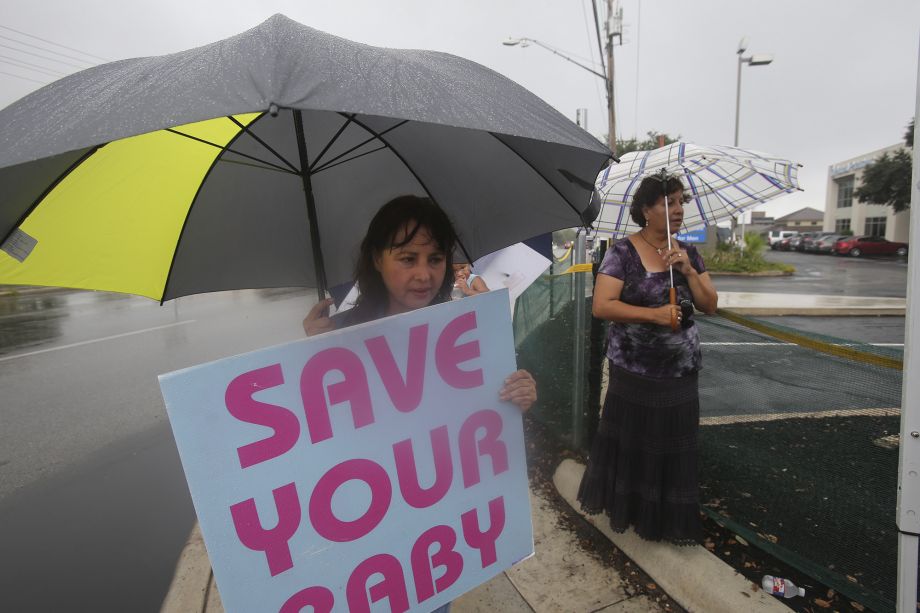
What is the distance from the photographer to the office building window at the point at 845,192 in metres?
48.5

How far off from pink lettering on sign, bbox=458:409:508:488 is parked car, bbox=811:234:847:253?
44.2 m

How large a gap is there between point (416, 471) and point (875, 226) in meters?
56.4

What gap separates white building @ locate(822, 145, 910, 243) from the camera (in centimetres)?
3997

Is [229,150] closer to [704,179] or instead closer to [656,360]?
[656,360]

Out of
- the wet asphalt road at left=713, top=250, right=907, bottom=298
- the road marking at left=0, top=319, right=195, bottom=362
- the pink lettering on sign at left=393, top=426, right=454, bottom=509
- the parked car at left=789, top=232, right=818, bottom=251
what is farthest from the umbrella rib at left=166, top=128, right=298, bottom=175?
the parked car at left=789, top=232, right=818, bottom=251

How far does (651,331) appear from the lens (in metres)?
2.31

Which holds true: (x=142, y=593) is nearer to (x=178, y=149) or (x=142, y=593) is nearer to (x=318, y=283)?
(x=318, y=283)

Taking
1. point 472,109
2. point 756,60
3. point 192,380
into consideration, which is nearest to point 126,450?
point 192,380

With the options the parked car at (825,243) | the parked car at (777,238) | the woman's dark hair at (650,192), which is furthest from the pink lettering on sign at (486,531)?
the parked car at (777,238)

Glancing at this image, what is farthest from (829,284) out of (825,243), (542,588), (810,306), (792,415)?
(825,243)

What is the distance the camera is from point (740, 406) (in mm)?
3029

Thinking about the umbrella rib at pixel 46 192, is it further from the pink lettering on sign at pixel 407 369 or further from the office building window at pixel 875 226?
the office building window at pixel 875 226

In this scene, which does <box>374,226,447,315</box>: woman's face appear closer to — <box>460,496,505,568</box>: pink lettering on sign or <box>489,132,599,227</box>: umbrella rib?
<box>489,132,599,227</box>: umbrella rib

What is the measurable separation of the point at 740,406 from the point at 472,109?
109 inches
